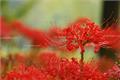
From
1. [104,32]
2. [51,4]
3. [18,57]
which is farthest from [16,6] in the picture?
[104,32]

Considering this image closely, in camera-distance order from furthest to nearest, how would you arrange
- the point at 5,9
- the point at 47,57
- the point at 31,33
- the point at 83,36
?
the point at 5,9
the point at 31,33
the point at 47,57
the point at 83,36

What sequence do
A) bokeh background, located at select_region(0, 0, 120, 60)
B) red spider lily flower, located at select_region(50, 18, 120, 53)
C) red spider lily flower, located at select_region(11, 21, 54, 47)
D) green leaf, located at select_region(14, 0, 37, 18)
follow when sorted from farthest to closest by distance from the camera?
green leaf, located at select_region(14, 0, 37, 18) < bokeh background, located at select_region(0, 0, 120, 60) < red spider lily flower, located at select_region(11, 21, 54, 47) < red spider lily flower, located at select_region(50, 18, 120, 53)

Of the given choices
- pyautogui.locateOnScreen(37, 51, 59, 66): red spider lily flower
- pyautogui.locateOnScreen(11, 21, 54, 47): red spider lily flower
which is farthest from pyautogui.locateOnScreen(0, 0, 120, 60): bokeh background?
pyautogui.locateOnScreen(37, 51, 59, 66): red spider lily flower

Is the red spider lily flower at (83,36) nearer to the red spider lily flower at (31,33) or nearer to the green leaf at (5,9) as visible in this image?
the red spider lily flower at (31,33)

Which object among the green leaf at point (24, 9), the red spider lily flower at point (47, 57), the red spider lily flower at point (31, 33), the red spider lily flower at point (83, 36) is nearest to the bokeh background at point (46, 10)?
the green leaf at point (24, 9)

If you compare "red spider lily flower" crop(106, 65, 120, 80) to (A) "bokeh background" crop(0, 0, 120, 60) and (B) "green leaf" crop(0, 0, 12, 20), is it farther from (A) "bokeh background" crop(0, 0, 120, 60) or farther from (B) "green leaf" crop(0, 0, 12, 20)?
(B) "green leaf" crop(0, 0, 12, 20)

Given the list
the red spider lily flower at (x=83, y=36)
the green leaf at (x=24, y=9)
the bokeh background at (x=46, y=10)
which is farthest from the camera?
the green leaf at (x=24, y=9)

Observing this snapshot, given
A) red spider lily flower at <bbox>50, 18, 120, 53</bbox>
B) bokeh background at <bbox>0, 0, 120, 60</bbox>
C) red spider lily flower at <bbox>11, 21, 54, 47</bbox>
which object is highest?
red spider lily flower at <bbox>50, 18, 120, 53</bbox>

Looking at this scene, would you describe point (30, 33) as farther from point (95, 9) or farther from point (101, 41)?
point (95, 9)

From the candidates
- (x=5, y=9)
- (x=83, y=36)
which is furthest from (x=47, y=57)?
(x=5, y=9)

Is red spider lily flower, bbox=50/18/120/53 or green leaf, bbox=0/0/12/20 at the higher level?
red spider lily flower, bbox=50/18/120/53

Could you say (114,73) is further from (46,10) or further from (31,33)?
(46,10)

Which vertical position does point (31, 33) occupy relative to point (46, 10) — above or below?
above

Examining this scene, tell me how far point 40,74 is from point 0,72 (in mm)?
750
